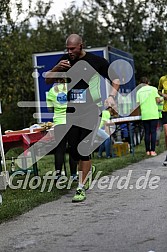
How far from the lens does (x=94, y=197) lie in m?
9.71

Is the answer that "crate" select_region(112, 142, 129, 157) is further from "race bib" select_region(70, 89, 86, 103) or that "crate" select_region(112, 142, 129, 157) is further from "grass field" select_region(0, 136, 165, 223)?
"race bib" select_region(70, 89, 86, 103)

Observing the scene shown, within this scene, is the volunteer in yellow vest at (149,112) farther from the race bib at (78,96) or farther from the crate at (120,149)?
the race bib at (78,96)

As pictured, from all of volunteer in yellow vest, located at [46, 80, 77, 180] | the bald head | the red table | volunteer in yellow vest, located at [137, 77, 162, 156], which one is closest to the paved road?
volunteer in yellow vest, located at [46, 80, 77, 180]

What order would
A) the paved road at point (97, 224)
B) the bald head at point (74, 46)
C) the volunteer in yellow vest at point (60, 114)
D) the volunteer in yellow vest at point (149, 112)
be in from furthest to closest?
the volunteer in yellow vest at point (149, 112), the volunteer in yellow vest at point (60, 114), the bald head at point (74, 46), the paved road at point (97, 224)

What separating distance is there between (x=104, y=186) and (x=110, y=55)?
10624 mm

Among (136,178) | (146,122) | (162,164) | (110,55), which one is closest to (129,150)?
(146,122)

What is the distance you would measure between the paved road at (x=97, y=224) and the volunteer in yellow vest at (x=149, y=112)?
6.38 m

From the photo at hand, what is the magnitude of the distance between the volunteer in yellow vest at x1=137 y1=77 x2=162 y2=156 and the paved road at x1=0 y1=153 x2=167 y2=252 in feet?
20.9

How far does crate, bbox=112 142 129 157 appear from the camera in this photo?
1814 centimetres

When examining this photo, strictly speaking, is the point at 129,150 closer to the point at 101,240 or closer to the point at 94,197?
the point at 94,197

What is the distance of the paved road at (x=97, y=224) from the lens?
633 cm

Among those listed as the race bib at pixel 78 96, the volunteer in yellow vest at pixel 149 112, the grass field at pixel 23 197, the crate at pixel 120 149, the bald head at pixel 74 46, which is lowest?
the crate at pixel 120 149

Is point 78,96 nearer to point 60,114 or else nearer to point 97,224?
point 60,114

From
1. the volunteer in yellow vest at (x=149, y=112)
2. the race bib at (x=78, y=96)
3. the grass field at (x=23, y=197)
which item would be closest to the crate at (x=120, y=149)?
the volunteer in yellow vest at (x=149, y=112)
